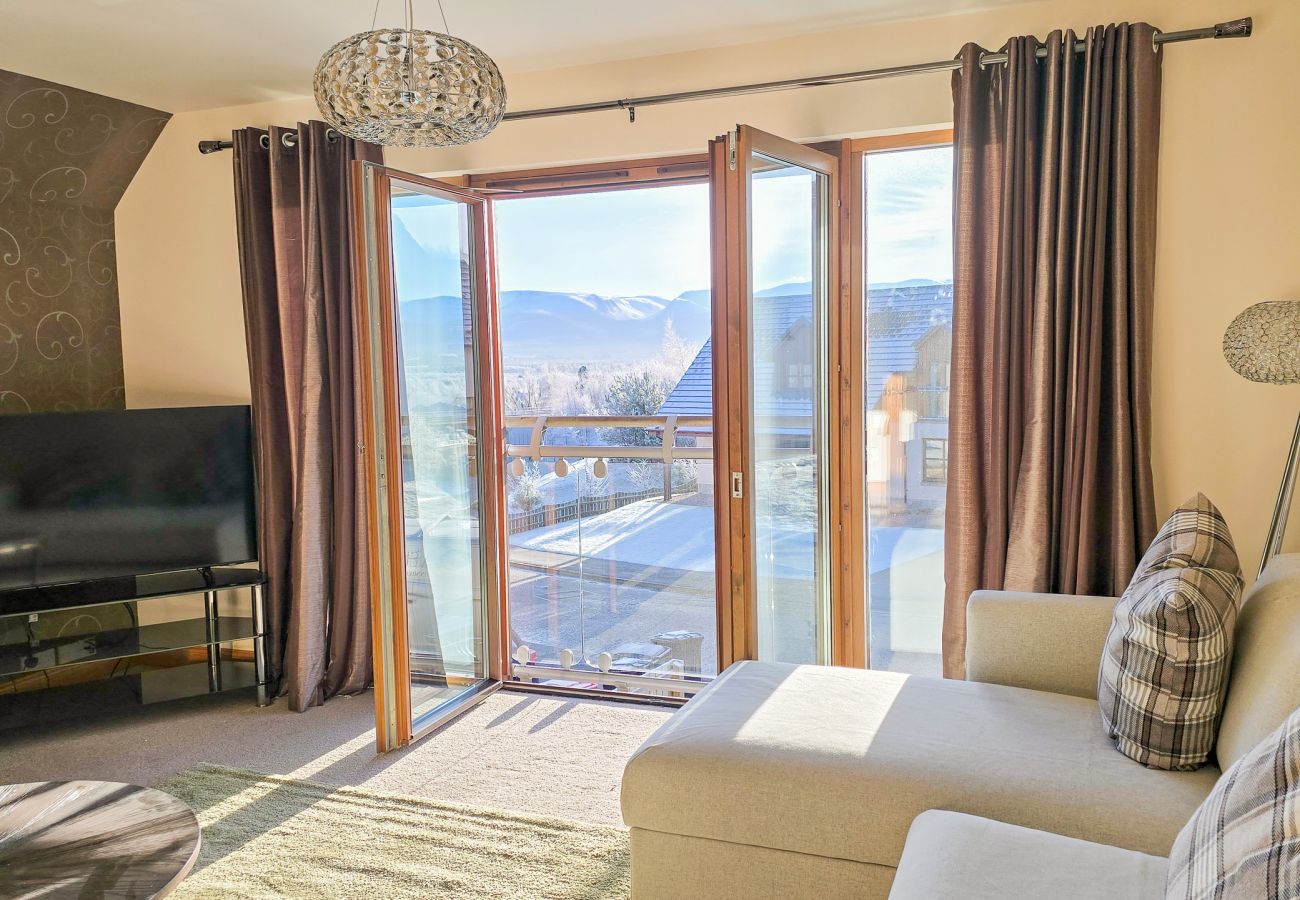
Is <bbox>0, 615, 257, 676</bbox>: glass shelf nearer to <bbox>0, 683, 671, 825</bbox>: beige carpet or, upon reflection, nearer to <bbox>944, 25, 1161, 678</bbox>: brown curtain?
<bbox>0, 683, 671, 825</bbox>: beige carpet

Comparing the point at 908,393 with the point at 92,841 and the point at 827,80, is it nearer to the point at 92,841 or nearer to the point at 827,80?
the point at 827,80

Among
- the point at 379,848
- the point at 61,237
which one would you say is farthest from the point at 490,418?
the point at 61,237

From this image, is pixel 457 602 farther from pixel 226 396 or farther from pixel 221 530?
pixel 226 396

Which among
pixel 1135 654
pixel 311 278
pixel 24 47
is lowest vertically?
pixel 1135 654

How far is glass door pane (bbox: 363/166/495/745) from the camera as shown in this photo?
3.19 m

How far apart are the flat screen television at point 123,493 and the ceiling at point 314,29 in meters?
1.29

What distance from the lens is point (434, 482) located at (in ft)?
11.9

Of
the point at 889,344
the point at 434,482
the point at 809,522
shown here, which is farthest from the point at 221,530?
the point at 889,344

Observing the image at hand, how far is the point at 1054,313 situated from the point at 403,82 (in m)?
2.02

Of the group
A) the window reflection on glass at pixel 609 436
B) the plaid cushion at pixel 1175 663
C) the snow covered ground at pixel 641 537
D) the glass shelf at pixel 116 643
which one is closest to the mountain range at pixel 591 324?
the window reflection on glass at pixel 609 436

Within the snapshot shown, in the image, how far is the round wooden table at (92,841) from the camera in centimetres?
169

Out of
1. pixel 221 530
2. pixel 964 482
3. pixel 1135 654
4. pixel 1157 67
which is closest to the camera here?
pixel 1135 654

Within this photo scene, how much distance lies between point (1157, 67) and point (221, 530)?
3.74 metres

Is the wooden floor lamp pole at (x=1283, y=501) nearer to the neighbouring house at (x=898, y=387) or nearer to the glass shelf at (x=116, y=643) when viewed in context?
the neighbouring house at (x=898, y=387)
